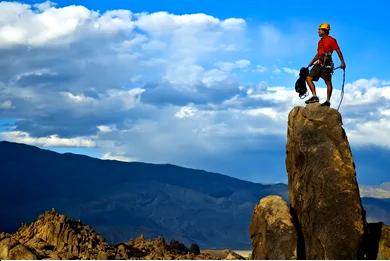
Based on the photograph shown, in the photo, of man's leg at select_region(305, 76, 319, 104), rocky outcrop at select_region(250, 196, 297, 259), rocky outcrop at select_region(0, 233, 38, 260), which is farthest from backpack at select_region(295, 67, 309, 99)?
rocky outcrop at select_region(0, 233, 38, 260)

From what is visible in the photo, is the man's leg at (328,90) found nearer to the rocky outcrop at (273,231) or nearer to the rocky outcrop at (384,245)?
the rocky outcrop at (273,231)

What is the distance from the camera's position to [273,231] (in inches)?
1117

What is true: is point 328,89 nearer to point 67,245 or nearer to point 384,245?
point 384,245

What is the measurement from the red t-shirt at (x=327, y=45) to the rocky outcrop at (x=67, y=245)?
32.2m

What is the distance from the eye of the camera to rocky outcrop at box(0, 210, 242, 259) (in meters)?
57.4

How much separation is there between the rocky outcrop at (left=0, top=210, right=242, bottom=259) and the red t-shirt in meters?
32.2

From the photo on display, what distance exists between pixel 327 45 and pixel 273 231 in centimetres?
821

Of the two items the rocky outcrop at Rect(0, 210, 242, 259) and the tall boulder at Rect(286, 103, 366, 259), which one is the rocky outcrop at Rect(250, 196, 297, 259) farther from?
the rocky outcrop at Rect(0, 210, 242, 259)

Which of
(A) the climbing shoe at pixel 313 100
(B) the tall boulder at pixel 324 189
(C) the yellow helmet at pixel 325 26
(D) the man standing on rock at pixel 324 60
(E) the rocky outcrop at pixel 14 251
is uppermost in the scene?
(C) the yellow helmet at pixel 325 26

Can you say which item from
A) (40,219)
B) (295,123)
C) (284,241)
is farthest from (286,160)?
Answer: (40,219)

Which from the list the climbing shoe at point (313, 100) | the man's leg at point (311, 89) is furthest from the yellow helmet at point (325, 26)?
the climbing shoe at point (313, 100)

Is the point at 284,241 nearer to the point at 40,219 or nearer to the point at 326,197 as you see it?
the point at 326,197

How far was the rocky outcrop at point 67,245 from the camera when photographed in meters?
57.4

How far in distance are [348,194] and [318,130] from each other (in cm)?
287
